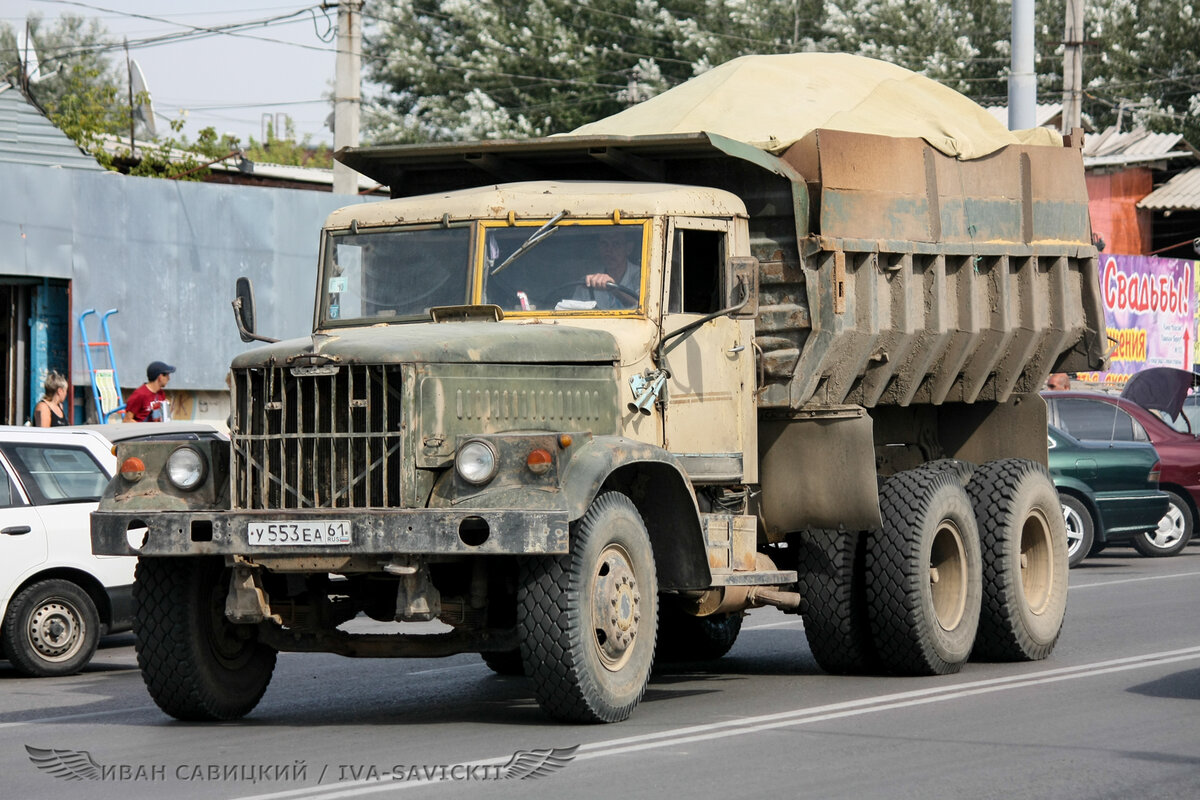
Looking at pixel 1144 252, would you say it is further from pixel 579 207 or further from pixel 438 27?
pixel 579 207

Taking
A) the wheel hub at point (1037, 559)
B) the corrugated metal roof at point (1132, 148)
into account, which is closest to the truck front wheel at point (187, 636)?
the wheel hub at point (1037, 559)

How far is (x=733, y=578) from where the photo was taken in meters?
9.73

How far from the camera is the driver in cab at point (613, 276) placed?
31.4 feet

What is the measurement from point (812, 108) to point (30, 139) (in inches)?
597

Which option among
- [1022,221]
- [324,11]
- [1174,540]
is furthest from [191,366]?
[1022,221]

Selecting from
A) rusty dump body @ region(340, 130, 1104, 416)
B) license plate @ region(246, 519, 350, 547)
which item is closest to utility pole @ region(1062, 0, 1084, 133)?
rusty dump body @ region(340, 130, 1104, 416)

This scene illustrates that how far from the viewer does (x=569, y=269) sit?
9617 millimetres

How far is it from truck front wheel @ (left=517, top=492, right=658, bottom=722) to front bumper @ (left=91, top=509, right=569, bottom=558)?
300mm

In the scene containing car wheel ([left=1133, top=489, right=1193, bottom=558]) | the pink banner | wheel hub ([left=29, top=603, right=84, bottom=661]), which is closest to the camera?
wheel hub ([left=29, top=603, right=84, bottom=661])

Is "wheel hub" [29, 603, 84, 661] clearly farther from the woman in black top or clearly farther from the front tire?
the woman in black top

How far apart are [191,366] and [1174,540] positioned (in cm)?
1180

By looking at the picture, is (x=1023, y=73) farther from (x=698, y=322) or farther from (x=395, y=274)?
(x=395, y=274)

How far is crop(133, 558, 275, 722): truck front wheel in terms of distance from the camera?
29.7ft

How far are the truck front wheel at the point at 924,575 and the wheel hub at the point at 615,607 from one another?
234 centimetres
